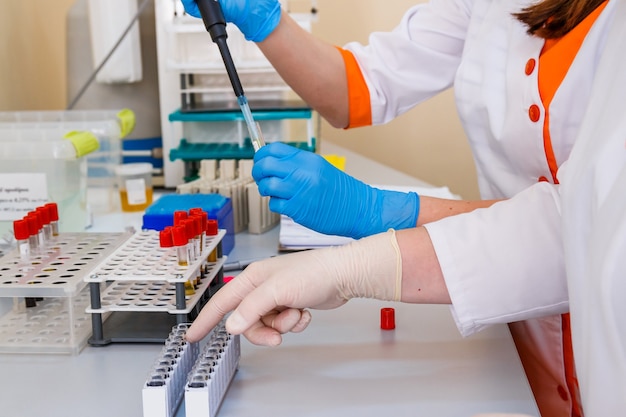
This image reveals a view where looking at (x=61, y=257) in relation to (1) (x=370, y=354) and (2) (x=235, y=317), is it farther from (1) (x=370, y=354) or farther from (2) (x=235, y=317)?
(1) (x=370, y=354)

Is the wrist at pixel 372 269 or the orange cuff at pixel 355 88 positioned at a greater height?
the orange cuff at pixel 355 88

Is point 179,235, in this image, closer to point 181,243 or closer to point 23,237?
point 181,243

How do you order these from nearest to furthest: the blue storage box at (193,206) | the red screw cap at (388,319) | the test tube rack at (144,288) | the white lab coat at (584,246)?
the white lab coat at (584,246), the test tube rack at (144,288), the red screw cap at (388,319), the blue storage box at (193,206)

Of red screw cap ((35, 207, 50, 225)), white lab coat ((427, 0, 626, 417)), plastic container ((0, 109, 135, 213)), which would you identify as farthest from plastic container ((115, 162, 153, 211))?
white lab coat ((427, 0, 626, 417))

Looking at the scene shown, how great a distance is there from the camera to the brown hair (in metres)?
1.08

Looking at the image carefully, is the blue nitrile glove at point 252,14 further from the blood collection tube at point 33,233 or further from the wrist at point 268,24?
the blood collection tube at point 33,233

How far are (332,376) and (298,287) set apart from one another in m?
0.12

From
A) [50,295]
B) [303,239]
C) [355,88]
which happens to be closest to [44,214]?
[50,295]

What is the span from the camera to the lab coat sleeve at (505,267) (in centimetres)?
93

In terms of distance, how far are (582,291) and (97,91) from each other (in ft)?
4.95

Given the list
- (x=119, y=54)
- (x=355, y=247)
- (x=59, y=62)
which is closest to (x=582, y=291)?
(x=355, y=247)

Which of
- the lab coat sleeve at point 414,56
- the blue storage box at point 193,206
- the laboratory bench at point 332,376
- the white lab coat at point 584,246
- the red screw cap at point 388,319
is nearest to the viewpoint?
the white lab coat at point 584,246

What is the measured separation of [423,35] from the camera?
58.0 inches

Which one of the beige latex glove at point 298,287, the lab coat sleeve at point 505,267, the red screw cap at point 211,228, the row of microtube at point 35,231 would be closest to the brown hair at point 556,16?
the lab coat sleeve at point 505,267
